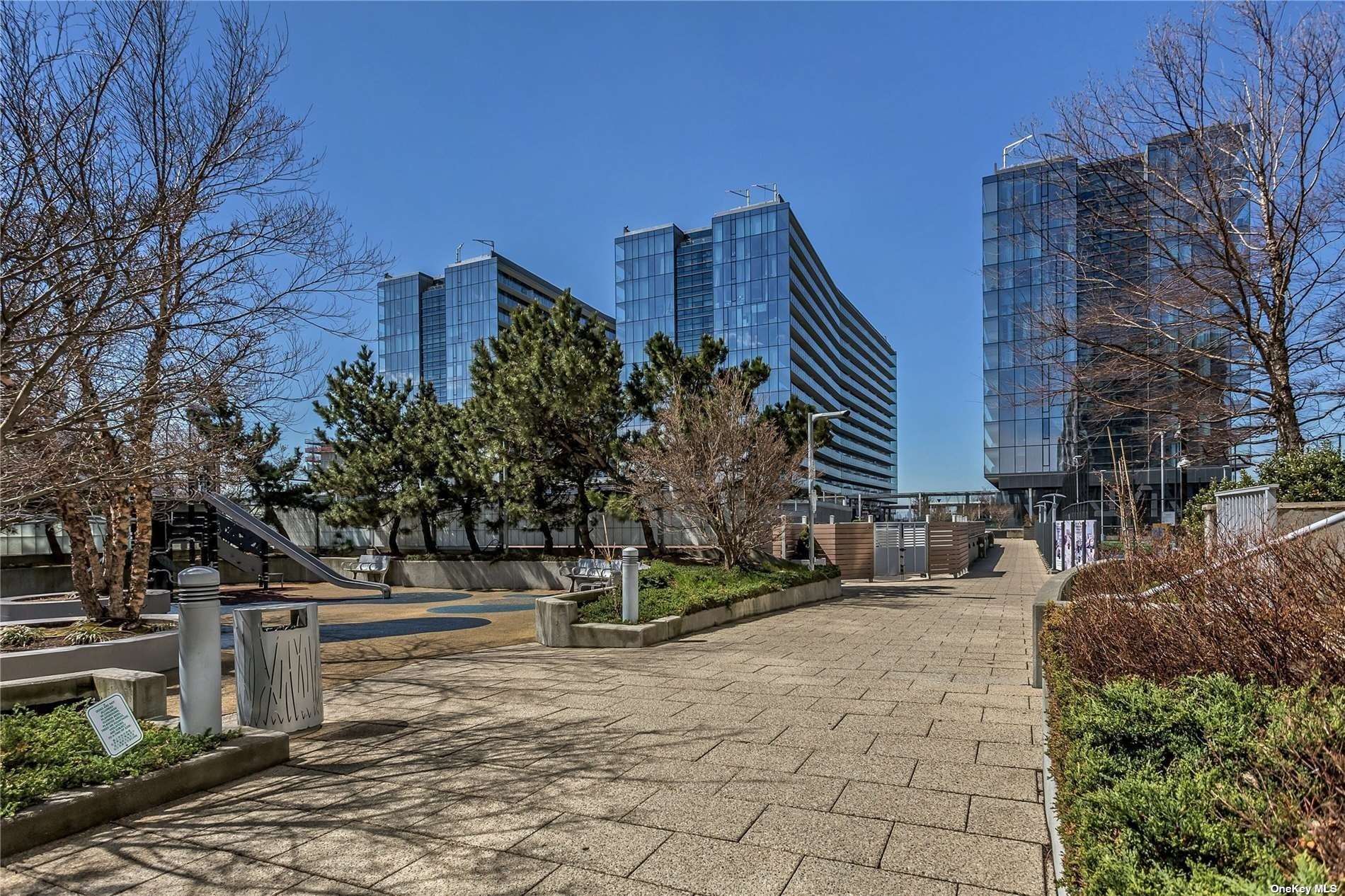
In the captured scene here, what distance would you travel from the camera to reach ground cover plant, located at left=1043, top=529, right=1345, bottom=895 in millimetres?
2256

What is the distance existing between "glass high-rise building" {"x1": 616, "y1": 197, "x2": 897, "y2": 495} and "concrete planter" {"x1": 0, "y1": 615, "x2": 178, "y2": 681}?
2033 inches

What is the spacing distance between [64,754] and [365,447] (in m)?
23.6

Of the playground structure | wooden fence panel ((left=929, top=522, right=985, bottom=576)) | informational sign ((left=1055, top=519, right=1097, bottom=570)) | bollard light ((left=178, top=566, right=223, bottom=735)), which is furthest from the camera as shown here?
wooden fence panel ((left=929, top=522, right=985, bottom=576))

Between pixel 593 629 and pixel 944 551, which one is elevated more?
pixel 593 629

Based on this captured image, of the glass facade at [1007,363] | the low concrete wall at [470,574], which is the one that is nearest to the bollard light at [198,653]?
the low concrete wall at [470,574]

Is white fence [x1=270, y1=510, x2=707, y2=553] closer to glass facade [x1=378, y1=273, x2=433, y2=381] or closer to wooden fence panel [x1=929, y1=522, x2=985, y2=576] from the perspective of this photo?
wooden fence panel [x1=929, y1=522, x2=985, y2=576]

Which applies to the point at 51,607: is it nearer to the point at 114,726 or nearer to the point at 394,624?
the point at 394,624

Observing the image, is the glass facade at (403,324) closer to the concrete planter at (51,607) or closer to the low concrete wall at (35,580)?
the low concrete wall at (35,580)

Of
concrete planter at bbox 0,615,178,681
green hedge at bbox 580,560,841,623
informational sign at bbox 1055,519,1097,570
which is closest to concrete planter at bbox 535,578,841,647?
green hedge at bbox 580,560,841,623

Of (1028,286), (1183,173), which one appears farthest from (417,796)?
(1028,286)

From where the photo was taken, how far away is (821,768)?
505cm

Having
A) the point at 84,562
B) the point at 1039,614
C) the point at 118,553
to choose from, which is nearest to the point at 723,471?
the point at 1039,614

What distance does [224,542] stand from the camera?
78.4 feet

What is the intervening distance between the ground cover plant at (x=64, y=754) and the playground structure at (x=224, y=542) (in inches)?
650
